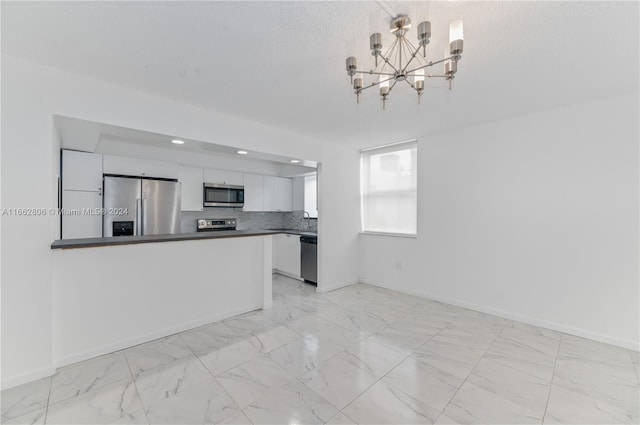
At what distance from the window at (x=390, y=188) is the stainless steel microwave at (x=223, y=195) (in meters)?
2.32

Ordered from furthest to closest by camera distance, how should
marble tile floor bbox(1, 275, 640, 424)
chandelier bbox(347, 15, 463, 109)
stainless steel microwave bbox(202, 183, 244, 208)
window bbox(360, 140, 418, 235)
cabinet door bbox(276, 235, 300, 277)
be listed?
cabinet door bbox(276, 235, 300, 277)
stainless steel microwave bbox(202, 183, 244, 208)
window bbox(360, 140, 418, 235)
marble tile floor bbox(1, 275, 640, 424)
chandelier bbox(347, 15, 463, 109)

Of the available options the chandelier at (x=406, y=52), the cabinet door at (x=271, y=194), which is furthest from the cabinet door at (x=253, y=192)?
the chandelier at (x=406, y=52)

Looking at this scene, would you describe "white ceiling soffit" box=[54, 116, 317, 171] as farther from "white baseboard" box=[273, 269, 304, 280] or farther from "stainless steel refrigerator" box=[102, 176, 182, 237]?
"white baseboard" box=[273, 269, 304, 280]

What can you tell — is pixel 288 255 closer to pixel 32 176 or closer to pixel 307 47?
pixel 32 176

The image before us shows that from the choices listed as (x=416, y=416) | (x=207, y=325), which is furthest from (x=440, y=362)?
(x=207, y=325)

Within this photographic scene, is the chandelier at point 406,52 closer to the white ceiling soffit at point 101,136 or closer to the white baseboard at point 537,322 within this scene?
the white ceiling soffit at point 101,136

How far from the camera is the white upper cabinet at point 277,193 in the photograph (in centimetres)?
572

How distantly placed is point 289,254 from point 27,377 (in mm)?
3695

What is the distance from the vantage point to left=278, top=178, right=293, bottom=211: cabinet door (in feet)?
19.6

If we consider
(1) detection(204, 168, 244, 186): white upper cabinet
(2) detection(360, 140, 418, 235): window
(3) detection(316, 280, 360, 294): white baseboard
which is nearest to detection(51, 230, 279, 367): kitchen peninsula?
(3) detection(316, 280, 360, 294): white baseboard

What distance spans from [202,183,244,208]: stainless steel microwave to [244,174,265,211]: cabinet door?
123 millimetres

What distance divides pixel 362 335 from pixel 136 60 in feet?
10.2

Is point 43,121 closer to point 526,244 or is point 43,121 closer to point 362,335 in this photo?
point 362,335

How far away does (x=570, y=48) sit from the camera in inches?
73.5
